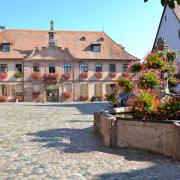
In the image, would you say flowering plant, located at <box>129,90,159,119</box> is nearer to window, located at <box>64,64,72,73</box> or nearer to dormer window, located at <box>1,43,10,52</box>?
window, located at <box>64,64,72,73</box>

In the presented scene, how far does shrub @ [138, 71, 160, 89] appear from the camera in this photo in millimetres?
11391

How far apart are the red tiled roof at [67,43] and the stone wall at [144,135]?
36484 mm

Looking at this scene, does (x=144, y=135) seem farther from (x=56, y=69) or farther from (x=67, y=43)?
(x=67, y=43)

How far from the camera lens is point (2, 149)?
31.2 ft

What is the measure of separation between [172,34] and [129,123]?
87.2 feet

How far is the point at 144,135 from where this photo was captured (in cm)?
885

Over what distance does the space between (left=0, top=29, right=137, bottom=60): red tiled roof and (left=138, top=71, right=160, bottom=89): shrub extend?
113 feet

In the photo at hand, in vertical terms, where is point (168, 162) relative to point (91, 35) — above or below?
below

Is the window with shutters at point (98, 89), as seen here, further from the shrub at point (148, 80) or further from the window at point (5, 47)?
the shrub at point (148, 80)

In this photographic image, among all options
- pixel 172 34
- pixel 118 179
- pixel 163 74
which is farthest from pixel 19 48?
pixel 118 179

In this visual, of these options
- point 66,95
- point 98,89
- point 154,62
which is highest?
point 154,62

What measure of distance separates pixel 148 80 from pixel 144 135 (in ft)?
9.73

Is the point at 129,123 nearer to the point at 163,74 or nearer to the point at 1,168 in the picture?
the point at 1,168

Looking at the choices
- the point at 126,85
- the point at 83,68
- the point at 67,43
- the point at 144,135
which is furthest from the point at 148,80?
the point at 67,43
